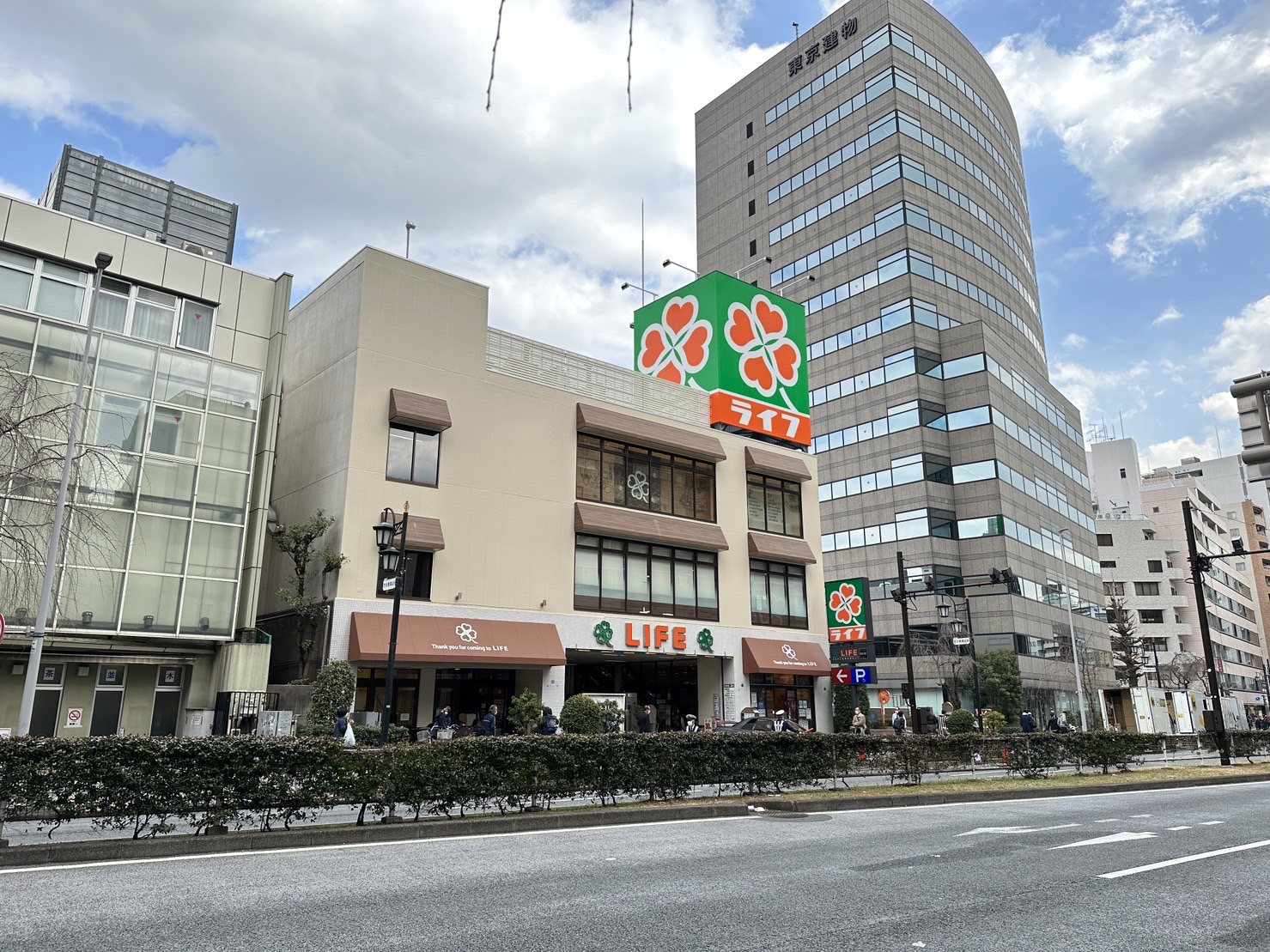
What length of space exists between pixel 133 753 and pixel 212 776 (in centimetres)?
98

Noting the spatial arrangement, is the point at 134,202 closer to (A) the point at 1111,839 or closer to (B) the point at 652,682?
(B) the point at 652,682

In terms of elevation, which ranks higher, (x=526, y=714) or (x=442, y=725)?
(x=526, y=714)

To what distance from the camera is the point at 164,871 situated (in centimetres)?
943

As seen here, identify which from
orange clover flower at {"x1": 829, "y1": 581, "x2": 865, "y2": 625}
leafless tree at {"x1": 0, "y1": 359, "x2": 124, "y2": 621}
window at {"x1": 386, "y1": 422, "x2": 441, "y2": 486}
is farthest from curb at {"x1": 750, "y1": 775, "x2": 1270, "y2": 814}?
orange clover flower at {"x1": 829, "y1": 581, "x2": 865, "y2": 625}

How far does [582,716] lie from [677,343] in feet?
65.8

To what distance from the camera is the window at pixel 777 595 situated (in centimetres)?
3672

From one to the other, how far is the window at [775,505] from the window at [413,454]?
14688 millimetres

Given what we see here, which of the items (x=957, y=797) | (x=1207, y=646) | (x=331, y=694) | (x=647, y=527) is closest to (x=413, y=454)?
(x=331, y=694)

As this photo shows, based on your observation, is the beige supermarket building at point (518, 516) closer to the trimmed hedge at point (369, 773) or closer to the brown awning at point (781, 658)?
the brown awning at point (781, 658)

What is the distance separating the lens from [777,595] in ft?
123

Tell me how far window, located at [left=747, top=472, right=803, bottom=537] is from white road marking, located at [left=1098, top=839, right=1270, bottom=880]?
26.5 metres

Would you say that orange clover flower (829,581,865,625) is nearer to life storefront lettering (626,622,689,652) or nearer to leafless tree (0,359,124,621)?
life storefront lettering (626,622,689,652)

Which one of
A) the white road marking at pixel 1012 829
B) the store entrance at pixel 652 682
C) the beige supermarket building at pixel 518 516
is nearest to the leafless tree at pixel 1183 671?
the beige supermarket building at pixel 518 516

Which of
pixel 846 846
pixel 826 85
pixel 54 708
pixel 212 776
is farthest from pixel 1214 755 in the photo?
pixel 826 85
